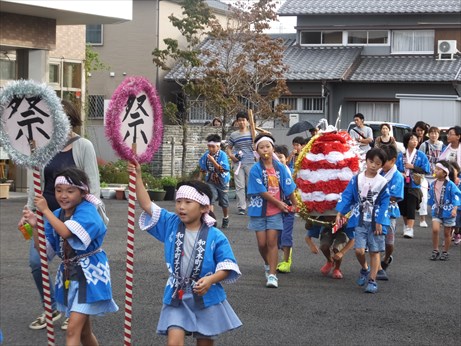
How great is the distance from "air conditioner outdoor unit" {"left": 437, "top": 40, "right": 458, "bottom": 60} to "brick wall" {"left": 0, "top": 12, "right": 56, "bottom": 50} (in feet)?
62.0

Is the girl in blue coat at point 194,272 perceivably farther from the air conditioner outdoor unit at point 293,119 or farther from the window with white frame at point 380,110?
the window with white frame at point 380,110

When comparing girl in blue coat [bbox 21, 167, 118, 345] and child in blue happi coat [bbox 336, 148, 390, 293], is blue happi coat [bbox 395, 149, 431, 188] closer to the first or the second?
child in blue happi coat [bbox 336, 148, 390, 293]

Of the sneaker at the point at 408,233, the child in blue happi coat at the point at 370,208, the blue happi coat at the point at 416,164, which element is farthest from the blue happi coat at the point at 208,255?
the sneaker at the point at 408,233

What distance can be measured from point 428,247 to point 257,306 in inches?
230

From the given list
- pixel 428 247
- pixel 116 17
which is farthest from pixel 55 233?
pixel 116 17

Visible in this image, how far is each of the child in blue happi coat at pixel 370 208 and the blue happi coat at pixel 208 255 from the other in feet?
14.9

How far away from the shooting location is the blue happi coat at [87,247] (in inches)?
247

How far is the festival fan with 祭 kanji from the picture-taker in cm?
1104

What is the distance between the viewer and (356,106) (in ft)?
116

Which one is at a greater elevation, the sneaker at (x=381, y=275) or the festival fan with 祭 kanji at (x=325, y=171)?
the festival fan with 祭 kanji at (x=325, y=171)

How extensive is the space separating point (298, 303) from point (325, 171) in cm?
205

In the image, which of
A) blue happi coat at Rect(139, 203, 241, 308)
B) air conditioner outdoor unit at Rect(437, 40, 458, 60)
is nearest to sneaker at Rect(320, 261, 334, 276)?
blue happi coat at Rect(139, 203, 241, 308)

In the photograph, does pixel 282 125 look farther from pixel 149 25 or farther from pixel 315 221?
pixel 315 221

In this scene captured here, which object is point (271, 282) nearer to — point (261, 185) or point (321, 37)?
point (261, 185)
